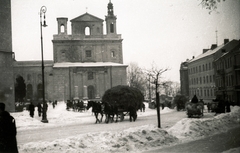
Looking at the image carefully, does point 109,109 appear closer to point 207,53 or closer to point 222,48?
point 207,53

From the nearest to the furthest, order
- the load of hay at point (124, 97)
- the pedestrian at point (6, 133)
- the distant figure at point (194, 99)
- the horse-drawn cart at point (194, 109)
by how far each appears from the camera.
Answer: the pedestrian at point (6, 133) < the distant figure at point (194, 99) < the horse-drawn cart at point (194, 109) < the load of hay at point (124, 97)

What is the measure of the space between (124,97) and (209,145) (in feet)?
35.7

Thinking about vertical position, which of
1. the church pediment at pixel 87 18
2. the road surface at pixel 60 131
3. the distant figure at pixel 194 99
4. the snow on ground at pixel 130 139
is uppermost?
the church pediment at pixel 87 18

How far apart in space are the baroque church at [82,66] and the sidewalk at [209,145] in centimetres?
5422

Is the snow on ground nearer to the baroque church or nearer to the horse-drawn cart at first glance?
the horse-drawn cart

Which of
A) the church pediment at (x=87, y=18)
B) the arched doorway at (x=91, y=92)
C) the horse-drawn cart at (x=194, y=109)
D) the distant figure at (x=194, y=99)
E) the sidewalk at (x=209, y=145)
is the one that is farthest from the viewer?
the arched doorway at (x=91, y=92)

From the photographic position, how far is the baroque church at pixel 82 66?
6481 centimetres

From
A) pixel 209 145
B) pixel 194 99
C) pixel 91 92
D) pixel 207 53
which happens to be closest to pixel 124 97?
pixel 194 99

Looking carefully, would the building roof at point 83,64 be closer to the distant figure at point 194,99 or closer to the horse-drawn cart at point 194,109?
the horse-drawn cart at point 194,109

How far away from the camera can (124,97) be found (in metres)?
20.6

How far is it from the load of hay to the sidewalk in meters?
9.54

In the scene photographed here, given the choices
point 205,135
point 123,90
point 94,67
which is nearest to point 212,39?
point 205,135

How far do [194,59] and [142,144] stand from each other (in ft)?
22.3

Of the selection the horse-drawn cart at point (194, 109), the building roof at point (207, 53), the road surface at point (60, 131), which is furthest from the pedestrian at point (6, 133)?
the horse-drawn cart at point (194, 109)
